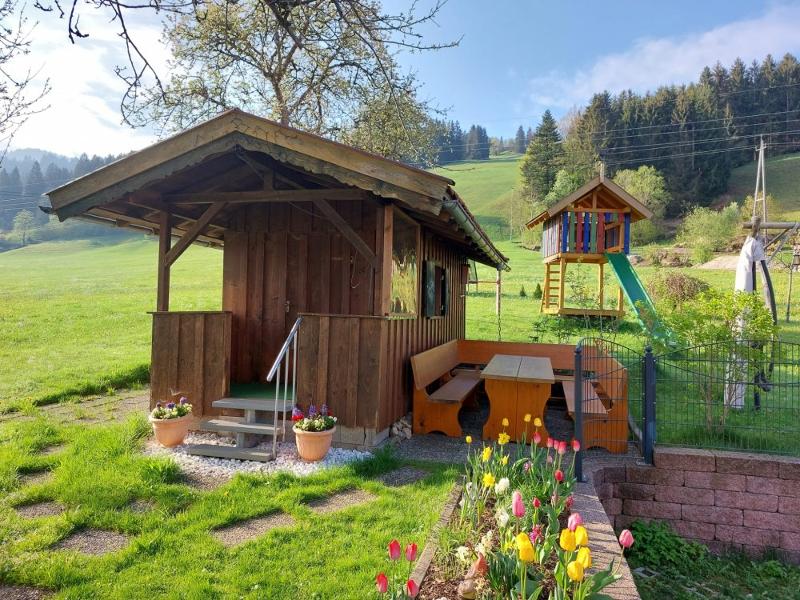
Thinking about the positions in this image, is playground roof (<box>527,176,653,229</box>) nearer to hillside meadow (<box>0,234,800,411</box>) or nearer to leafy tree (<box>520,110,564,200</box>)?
hillside meadow (<box>0,234,800,411</box>)

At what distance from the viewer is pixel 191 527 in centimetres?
365

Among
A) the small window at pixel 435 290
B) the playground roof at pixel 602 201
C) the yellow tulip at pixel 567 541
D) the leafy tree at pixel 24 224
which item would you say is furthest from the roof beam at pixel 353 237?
the leafy tree at pixel 24 224

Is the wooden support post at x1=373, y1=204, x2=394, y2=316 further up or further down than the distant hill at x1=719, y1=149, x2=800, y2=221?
further down

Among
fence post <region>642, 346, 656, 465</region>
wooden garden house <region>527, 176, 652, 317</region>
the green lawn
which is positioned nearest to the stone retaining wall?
fence post <region>642, 346, 656, 465</region>

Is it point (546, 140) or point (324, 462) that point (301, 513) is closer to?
point (324, 462)

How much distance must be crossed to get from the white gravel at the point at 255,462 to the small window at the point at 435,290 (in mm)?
3139

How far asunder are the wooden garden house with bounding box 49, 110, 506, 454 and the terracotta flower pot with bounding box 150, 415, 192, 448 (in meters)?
0.48

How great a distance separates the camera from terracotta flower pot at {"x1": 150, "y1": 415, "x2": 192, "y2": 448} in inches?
216

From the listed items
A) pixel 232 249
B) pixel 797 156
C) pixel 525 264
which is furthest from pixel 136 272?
pixel 797 156

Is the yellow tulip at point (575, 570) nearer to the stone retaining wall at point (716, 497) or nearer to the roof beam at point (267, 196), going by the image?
the stone retaining wall at point (716, 497)

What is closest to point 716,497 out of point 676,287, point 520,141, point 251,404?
point 251,404

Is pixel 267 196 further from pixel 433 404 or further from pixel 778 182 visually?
pixel 778 182

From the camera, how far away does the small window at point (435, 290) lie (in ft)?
25.9

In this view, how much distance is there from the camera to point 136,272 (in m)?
32.5
